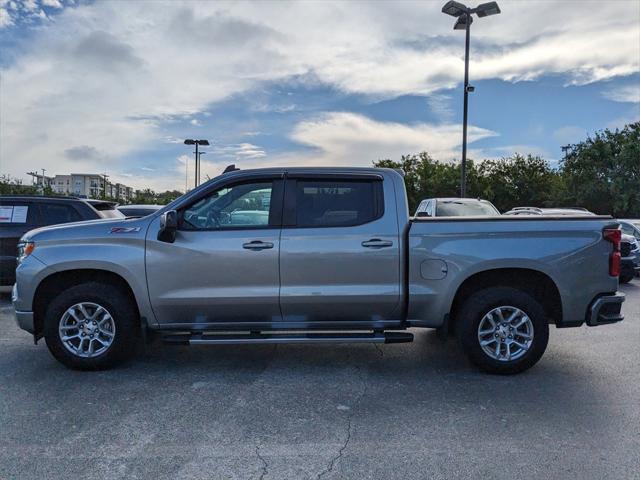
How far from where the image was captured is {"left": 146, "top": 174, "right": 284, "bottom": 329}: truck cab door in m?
4.84

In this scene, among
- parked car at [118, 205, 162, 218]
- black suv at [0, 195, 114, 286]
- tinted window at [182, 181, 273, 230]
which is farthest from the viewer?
parked car at [118, 205, 162, 218]

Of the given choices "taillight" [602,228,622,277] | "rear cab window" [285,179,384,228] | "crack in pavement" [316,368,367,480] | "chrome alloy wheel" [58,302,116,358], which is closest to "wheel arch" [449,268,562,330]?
"taillight" [602,228,622,277]

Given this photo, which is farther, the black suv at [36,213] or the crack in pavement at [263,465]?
the black suv at [36,213]

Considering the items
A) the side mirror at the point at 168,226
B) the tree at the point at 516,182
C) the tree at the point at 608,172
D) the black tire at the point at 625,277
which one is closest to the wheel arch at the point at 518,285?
the side mirror at the point at 168,226

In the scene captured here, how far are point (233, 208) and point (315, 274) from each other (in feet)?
3.37

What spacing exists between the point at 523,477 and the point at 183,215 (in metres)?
3.52

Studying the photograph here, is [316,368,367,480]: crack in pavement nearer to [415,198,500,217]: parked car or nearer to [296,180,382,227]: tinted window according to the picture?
[296,180,382,227]: tinted window

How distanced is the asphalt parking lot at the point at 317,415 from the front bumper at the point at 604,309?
56cm

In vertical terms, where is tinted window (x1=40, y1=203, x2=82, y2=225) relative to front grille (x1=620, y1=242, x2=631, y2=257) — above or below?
above

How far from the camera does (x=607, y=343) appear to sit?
20.3 ft

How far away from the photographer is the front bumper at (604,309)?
Result: 4822 millimetres

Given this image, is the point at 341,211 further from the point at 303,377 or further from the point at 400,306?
the point at 303,377

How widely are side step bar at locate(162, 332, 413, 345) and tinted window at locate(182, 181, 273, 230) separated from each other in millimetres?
1025

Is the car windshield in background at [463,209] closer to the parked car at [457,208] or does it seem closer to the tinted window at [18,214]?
the parked car at [457,208]
